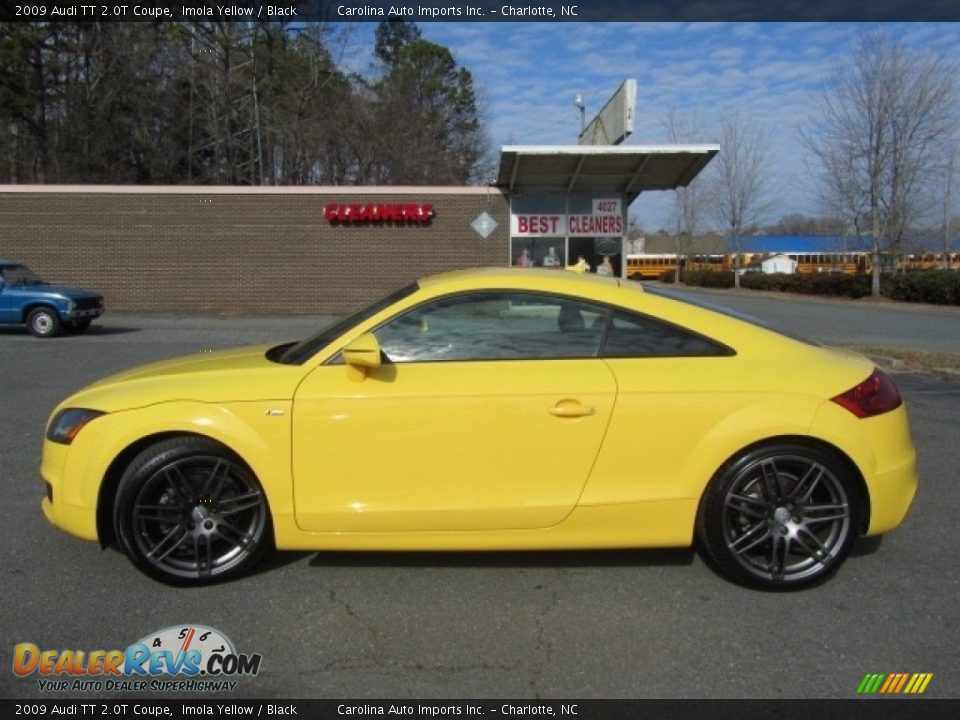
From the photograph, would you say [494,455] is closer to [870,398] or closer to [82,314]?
[870,398]

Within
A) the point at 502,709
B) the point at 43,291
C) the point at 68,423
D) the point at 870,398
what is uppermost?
the point at 43,291

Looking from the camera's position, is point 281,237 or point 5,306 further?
point 281,237

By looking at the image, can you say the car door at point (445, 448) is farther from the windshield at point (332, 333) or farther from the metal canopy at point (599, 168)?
the metal canopy at point (599, 168)

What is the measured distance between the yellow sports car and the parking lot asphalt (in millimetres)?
234

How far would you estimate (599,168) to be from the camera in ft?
56.9

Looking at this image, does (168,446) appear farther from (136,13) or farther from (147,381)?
(136,13)

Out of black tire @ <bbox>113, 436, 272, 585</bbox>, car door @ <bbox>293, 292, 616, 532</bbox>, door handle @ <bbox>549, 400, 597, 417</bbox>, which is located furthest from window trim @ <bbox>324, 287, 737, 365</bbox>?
black tire @ <bbox>113, 436, 272, 585</bbox>

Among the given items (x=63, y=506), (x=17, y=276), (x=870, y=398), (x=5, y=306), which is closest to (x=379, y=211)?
(x=17, y=276)

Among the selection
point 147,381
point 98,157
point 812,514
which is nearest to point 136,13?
point 98,157

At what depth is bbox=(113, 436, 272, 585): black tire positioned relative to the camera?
336cm

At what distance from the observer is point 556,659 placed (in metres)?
2.89

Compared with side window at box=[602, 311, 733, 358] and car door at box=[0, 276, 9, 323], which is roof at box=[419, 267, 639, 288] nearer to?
side window at box=[602, 311, 733, 358]

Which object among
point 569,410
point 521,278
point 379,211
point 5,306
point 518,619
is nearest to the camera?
point 518,619

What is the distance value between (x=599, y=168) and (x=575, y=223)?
2.30 m
